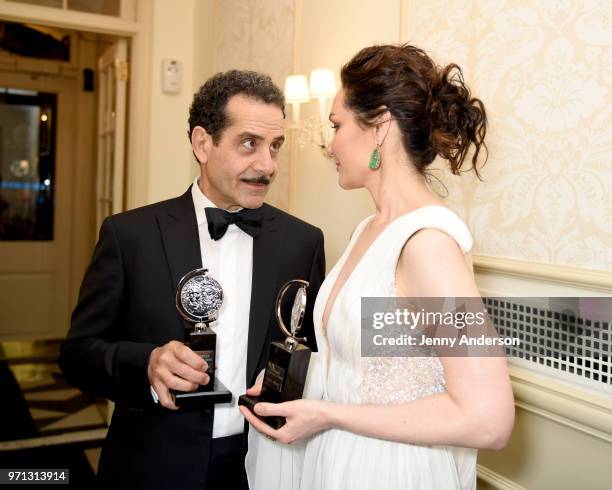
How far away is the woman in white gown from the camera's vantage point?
1109 mm

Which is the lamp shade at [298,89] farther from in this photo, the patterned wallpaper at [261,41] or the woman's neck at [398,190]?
the woman's neck at [398,190]

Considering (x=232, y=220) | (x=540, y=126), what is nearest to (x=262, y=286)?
(x=232, y=220)

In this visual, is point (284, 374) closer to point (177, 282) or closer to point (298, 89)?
point (177, 282)

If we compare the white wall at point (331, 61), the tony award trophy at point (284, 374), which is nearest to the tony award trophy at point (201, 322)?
the tony award trophy at point (284, 374)

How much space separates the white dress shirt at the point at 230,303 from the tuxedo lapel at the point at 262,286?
41mm

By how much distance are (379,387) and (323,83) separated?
1615mm

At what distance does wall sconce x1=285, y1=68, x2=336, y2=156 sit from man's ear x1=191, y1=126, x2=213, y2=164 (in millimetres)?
757

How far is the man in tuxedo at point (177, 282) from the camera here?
5.65ft

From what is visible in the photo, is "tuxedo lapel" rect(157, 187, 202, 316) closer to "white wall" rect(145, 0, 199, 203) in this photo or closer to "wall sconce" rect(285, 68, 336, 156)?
"wall sconce" rect(285, 68, 336, 156)

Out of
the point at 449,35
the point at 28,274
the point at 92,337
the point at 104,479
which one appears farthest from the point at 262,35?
the point at 28,274

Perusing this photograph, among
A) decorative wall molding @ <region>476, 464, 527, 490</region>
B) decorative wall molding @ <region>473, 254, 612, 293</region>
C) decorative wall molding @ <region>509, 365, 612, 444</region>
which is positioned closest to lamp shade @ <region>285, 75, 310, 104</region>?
decorative wall molding @ <region>473, 254, 612, 293</region>

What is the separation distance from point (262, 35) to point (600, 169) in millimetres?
2444

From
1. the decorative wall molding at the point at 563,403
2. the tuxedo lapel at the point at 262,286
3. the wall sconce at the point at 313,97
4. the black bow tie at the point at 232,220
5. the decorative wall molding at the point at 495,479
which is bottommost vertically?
the decorative wall molding at the point at 495,479

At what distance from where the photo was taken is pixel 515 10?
1.74 m
